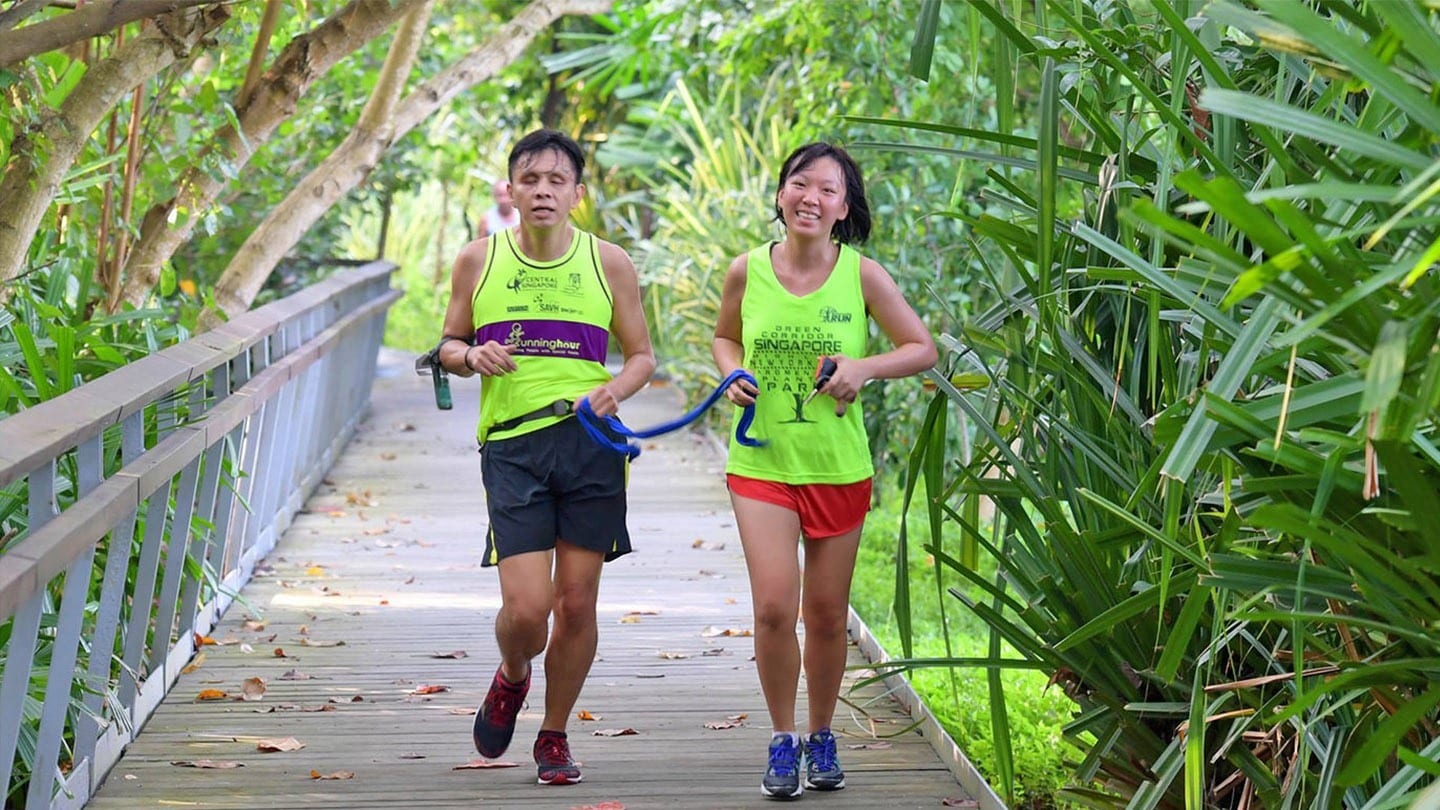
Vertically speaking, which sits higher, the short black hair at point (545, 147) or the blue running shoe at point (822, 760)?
the short black hair at point (545, 147)

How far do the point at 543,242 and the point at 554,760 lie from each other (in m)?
1.29

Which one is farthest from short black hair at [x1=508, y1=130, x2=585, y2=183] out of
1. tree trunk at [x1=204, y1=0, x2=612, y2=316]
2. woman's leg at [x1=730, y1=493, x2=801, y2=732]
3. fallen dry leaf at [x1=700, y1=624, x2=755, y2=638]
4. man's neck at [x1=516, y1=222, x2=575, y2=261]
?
tree trunk at [x1=204, y1=0, x2=612, y2=316]

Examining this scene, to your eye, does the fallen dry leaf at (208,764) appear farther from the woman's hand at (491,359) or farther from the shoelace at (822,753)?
the shoelace at (822,753)

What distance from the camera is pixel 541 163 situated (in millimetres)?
4453

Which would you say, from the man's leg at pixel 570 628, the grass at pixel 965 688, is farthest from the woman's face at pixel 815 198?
the grass at pixel 965 688

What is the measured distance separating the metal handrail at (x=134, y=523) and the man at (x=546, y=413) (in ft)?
2.68

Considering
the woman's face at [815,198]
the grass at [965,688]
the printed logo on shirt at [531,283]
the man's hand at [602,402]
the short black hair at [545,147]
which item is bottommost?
the grass at [965,688]

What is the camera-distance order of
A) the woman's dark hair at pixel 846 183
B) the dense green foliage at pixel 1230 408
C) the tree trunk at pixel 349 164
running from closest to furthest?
the dense green foliage at pixel 1230 408 < the woman's dark hair at pixel 846 183 < the tree trunk at pixel 349 164

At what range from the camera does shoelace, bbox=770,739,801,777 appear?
441 cm

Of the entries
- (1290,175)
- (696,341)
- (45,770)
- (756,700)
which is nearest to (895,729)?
(756,700)

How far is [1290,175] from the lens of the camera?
2.74m

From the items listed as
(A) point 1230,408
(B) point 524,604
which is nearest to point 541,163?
(B) point 524,604

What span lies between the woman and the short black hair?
19.0 inches

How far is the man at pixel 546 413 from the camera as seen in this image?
4.43m
